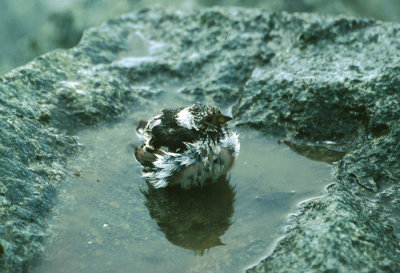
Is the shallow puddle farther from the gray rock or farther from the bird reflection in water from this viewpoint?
the gray rock

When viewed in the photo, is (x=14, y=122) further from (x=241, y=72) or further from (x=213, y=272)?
(x=241, y=72)

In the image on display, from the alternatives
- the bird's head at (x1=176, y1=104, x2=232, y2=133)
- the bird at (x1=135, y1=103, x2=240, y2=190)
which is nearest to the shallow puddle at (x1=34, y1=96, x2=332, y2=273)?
the bird at (x1=135, y1=103, x2=240, y2=190)

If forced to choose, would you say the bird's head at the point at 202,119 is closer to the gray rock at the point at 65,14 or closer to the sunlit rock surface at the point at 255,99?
the sunlit rock surface at the point at 255,99

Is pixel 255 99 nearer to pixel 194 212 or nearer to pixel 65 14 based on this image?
pixel 194 212

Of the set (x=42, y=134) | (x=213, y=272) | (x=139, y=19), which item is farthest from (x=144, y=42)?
(x=213, y=272)

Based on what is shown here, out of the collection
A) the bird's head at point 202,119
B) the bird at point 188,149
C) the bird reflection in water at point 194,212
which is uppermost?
the bird's head at point 202,119

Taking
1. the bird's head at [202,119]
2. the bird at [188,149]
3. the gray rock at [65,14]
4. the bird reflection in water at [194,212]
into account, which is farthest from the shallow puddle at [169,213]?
the gray rock at [65,14]
